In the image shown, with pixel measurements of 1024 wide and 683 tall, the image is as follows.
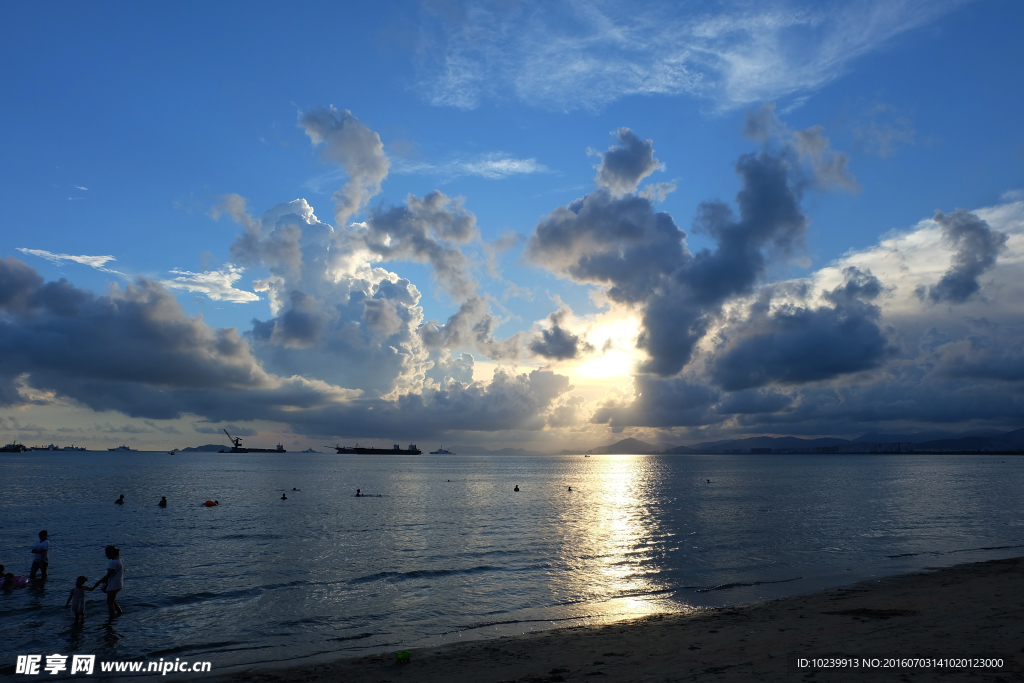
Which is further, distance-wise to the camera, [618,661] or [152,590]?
[152,590]

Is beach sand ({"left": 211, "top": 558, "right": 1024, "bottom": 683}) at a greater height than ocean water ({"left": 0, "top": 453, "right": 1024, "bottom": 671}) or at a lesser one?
greater

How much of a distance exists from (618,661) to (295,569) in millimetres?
26652

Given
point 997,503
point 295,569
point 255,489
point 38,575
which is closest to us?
point 38,575

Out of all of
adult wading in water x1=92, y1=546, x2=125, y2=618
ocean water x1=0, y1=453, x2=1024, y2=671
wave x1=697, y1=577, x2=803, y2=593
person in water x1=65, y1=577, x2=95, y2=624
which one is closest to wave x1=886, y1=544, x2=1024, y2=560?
ocean water x1=0, y1=453, x2=1024, y2=671

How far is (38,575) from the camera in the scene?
33.9m

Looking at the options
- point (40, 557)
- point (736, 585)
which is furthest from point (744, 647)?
point (40, 557)

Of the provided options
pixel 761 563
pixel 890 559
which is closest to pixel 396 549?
pixel 761 563

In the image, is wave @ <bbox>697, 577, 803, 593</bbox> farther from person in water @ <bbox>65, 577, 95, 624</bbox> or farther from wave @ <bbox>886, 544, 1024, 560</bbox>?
person in water @ <bbox>65, 577, 95, 624</bbox>

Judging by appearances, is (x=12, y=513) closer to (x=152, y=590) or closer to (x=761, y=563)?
(x=152, y=590)

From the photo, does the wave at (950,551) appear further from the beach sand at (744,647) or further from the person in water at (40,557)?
the person in water at (40,557)

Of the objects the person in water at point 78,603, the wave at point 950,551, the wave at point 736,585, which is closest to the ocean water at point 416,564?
the wave at point 736,585

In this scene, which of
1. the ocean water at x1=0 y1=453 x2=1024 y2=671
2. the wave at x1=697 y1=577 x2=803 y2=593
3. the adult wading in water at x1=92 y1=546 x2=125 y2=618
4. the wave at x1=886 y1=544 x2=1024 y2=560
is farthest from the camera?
the wave at x1=886 y1=544 x2=1024 y2=560

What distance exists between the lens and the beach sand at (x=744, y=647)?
16125 mm

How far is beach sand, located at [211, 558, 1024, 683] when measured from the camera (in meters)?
16.1
